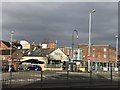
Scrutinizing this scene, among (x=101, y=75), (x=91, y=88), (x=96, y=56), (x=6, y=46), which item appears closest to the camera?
(x=91, y=88)

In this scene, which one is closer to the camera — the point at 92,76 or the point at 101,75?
the point at 92,76

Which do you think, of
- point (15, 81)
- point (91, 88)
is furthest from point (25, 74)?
point (91, 88)

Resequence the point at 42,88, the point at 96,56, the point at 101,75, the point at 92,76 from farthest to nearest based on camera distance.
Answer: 1. the point at 96,56
2. the point at 101,75
3. the point at 92,76
4. the point at 42,88

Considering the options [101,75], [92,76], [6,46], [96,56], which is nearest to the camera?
[92,76]

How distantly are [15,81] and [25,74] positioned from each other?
2.78 feet

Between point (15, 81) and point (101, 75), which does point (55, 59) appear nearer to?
point (101, 75)

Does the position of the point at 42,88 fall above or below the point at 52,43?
below

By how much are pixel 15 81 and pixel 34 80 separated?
1247mm

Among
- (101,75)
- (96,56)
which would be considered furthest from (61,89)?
(96,56)

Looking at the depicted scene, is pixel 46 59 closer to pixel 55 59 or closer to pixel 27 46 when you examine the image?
pixel 55 59

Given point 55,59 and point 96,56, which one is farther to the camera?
point 96,56

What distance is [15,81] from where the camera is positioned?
19.9 metres

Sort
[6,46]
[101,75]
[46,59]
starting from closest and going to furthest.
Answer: [101,75] < [46,59] < [6,46]

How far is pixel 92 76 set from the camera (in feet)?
75.8
